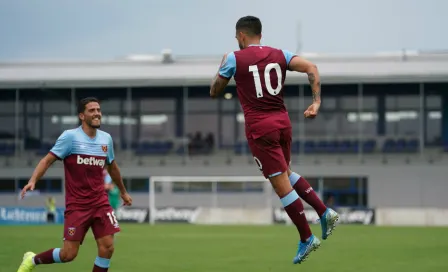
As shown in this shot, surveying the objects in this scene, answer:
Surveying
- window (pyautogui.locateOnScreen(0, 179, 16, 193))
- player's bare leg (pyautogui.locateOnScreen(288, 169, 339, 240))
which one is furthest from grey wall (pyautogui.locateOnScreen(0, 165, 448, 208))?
player's bare leg (pyautogui.locateOnScreen(288, 169, 339, 240))

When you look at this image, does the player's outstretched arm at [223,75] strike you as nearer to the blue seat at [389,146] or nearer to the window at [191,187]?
the window at [191,187]

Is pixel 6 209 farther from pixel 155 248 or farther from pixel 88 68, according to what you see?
pixel 155 248

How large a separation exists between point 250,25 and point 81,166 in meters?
2.64

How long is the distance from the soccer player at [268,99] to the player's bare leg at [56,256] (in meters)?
2.44

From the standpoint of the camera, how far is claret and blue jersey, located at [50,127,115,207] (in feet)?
34.6

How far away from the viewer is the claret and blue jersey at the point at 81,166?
34.6 ft

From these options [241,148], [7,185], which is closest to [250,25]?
[241,148]

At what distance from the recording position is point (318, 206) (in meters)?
10.1

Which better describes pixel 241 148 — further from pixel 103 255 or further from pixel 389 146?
pixel 103 255

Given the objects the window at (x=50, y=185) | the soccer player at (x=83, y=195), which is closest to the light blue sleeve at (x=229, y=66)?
the soccer player at (x=83, y=195)

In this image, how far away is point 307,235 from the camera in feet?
32.8

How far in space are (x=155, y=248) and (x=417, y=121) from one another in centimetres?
3984

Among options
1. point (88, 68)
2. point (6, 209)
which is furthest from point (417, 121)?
point (6, 209)

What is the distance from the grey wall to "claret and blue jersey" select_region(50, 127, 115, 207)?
38.7 metres
